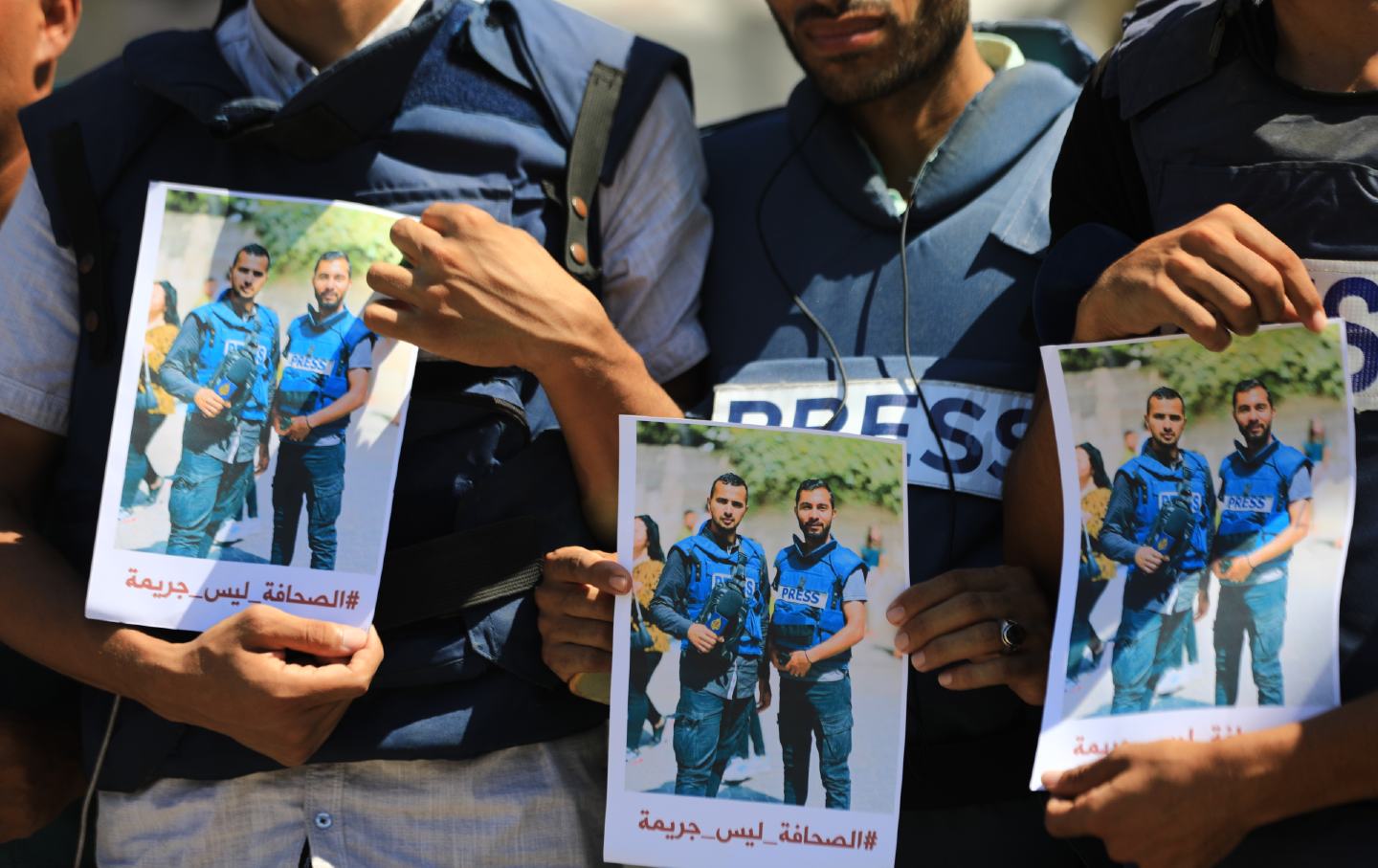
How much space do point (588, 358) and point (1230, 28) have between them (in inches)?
29.4

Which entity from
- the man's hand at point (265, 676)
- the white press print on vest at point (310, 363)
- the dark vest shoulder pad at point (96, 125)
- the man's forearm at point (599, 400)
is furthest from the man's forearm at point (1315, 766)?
the dark vest shoulder pad at point (96, 125)

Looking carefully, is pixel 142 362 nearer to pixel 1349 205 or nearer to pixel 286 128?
pixel 286 128

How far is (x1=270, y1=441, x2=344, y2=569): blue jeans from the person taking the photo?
1.63 metres

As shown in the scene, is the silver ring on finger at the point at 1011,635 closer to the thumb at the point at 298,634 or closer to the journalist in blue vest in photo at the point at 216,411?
the thumb at the point at 298,634

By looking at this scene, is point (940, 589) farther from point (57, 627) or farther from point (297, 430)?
point (57, 627)

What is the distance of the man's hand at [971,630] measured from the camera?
155cm

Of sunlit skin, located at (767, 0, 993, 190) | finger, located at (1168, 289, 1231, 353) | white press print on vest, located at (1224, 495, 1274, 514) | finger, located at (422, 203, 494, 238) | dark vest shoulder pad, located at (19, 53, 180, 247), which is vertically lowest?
white press print on vest, located at (1224, 495, 1274, 514)

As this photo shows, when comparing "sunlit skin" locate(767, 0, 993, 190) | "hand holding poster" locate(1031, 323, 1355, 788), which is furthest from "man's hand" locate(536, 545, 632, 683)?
"sunlit skin" locate(767, 0, 993, 190)

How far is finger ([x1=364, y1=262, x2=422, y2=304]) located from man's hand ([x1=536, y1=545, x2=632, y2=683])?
321mm

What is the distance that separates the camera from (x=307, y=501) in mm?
1632

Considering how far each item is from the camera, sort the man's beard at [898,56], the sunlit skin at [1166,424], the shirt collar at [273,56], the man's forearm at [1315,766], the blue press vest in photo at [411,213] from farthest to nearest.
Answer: the man's beard at [898,56] → the shirt collar at [273,56] → the blue press vest in photo at [411,213] → the sunlit skin at [1166,424] → the man's forearm at [1315,766]

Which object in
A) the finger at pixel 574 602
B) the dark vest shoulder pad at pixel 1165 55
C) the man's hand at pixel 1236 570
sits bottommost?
the finger at pixel 574 602

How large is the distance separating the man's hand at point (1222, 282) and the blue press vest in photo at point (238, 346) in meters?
0.90

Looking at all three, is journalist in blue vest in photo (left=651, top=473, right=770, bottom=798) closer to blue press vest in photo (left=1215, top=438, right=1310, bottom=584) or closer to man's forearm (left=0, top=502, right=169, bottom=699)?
blue press vest in photo (left=1215, top=438, right=1310, bottom=584)
